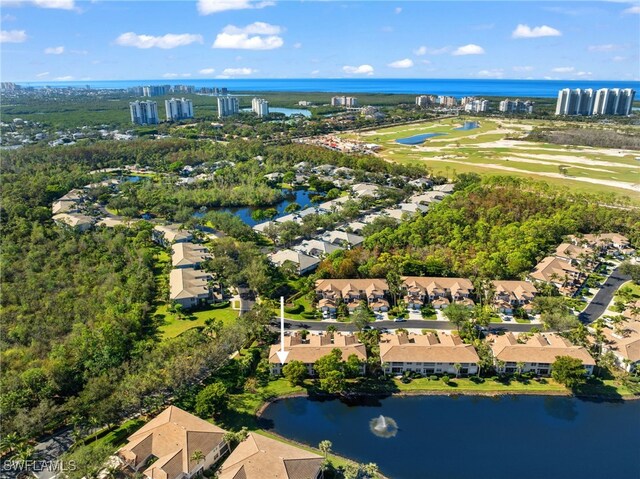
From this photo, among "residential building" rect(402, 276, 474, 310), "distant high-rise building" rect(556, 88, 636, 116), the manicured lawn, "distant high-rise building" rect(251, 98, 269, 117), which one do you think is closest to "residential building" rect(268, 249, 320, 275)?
the manicured lawn

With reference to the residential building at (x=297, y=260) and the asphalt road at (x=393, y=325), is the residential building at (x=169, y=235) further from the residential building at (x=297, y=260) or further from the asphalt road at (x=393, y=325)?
the asphalt road at (x=393, y=325)

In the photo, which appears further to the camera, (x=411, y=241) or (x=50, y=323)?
(x=411, y=241)

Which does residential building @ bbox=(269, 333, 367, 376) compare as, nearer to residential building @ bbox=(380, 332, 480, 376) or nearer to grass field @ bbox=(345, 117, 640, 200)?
residential building @ bbox=(380, 332, 480, 376)

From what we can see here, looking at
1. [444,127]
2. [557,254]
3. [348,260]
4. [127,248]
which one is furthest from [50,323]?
[444,127]

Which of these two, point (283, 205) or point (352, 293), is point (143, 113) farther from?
point (352, 293)

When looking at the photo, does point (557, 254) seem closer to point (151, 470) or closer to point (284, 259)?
point (284, 259)

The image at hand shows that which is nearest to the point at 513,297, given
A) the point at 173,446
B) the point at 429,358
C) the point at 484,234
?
the point at 484,234

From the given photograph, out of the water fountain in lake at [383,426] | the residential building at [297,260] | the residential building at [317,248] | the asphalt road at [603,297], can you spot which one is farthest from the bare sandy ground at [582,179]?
the water fountain in lake at [383,426]
